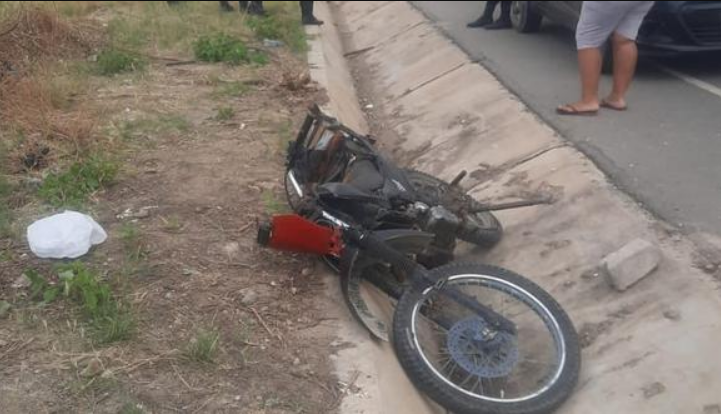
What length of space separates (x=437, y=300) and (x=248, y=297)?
0.93m

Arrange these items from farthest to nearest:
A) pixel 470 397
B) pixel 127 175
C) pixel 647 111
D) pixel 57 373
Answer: pixel 647 111 < pixel 127 175 < pixel 470 397 < pixel 57 373

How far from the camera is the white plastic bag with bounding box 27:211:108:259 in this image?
412cm

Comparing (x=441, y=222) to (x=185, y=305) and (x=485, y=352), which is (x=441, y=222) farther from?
(x=185, y=305)

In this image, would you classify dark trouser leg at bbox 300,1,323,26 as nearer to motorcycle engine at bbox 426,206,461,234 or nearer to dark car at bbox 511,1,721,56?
dark car at bbox 511,1,721,56

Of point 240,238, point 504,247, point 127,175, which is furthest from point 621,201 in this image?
point 127,175

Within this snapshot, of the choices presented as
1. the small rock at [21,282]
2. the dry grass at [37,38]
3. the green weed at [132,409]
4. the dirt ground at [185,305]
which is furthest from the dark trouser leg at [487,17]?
the green weed at [132,409]

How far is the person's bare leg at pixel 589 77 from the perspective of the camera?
19.9 feet

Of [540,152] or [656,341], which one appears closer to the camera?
[656,341]

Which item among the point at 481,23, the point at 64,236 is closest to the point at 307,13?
the point at 481,23

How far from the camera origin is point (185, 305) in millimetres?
3887

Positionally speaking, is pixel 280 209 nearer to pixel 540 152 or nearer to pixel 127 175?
pixel 127 175

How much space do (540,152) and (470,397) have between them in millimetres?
2565

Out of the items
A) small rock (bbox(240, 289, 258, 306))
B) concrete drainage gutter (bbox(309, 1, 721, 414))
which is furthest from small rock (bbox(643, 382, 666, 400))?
small rock (bbox(240, 289, 258, 306))

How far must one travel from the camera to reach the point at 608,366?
12.6 ft
